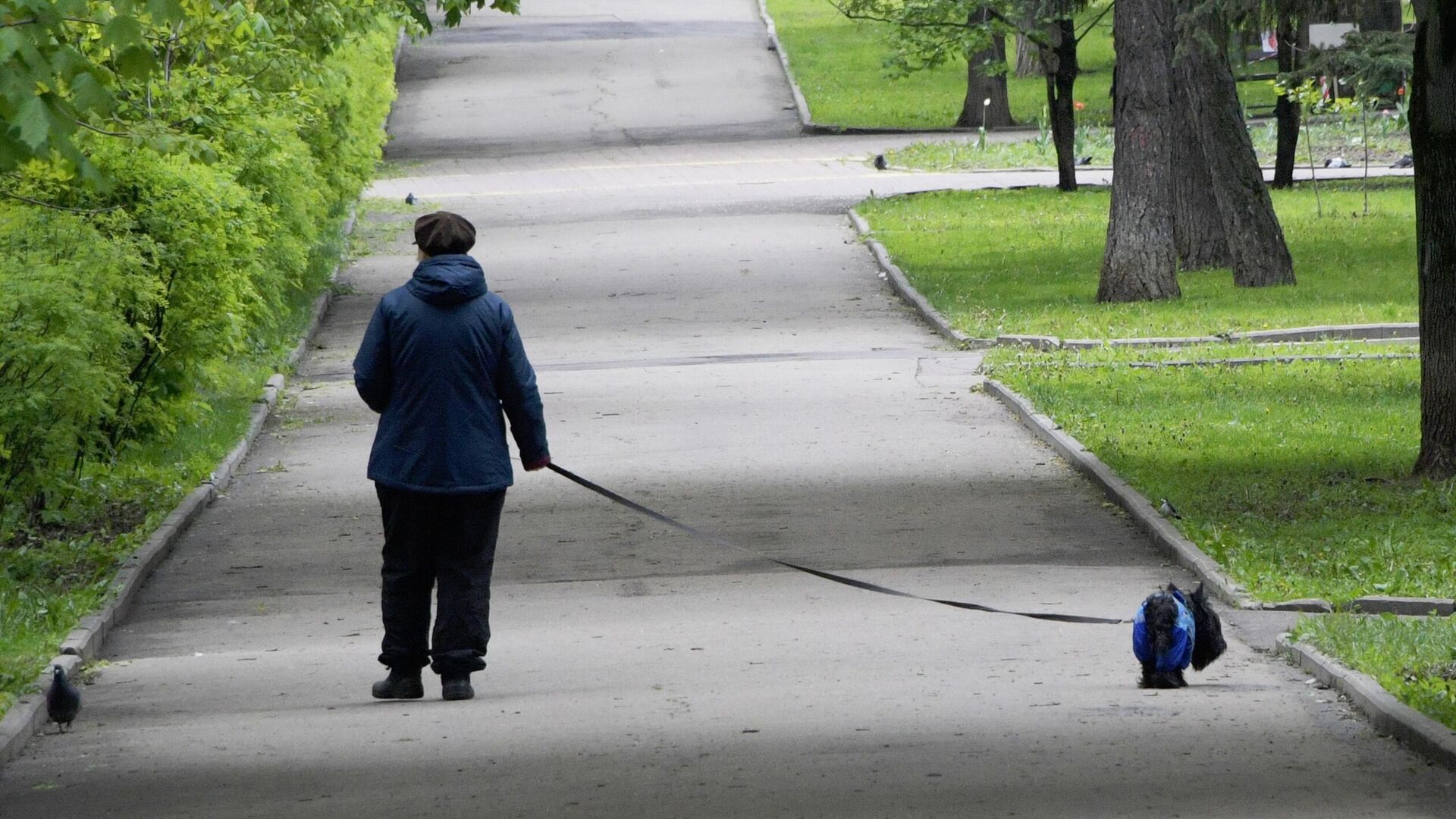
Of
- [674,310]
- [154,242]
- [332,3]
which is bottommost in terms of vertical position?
[674,310]

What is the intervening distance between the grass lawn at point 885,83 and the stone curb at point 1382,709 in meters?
28.6

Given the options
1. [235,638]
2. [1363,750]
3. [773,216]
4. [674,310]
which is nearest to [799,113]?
[773,216]

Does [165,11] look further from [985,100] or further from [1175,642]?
[985,100]

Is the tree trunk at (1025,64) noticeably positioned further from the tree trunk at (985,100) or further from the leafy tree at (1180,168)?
the leafy tree at (1180,168)

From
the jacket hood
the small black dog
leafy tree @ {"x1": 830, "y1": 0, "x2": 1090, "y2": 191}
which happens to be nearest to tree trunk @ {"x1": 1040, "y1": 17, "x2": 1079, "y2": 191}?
leafy tree @ {"x1": 830, "y1": 0, "x2": 1090, "y2": 191}

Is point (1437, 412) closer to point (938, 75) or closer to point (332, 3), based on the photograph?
point (332, 3)

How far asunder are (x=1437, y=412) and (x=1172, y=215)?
9.81 meters

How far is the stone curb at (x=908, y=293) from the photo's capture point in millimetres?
19469

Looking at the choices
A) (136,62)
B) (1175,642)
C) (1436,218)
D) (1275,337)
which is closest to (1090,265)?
(1275,337)

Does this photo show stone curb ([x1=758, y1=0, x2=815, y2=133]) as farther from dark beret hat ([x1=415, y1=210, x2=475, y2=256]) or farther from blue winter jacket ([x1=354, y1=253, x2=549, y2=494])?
blue winter jacket ([x1=354, y1=253, x2=549, y2=494])

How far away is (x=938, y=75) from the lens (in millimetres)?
48969

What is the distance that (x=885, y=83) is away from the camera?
4612 cm

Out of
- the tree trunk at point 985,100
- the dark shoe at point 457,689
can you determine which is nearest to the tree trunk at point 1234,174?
the dark shoe at point 457,689

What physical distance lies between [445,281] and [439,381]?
384 mm
